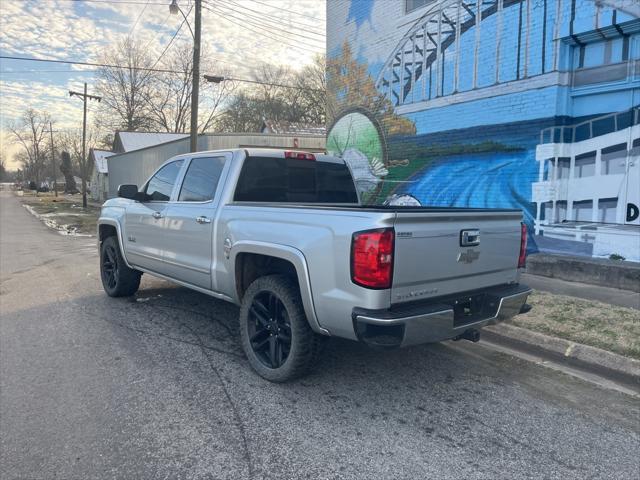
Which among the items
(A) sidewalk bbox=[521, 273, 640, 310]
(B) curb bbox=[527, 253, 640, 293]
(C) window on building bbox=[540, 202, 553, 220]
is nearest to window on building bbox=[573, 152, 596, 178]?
(C) window on building bbox=[540, 202, 553, 220]

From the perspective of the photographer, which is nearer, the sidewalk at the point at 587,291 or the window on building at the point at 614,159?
the sidewalk at the point at 587,291

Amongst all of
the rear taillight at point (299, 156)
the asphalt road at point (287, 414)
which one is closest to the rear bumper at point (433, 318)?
the asphalt road at point (287, 414)

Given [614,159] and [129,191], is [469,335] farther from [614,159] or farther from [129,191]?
[614,159]

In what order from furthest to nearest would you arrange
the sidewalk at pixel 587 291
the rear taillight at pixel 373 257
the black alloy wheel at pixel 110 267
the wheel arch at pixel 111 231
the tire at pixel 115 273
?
the black alloy wheel at pixel 110 267, the tire at pixel 115 273, the wheel arch at pixel 111 231, the sidewalk at pixel 587 291, the rear taillight at pixel 373 257

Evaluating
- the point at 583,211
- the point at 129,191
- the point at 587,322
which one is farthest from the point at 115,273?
the point at 583,211

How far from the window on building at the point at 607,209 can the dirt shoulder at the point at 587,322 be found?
2.12 meters

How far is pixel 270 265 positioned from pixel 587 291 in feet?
16.4

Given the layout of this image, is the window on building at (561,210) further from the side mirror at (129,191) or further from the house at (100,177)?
the house at (100,177)

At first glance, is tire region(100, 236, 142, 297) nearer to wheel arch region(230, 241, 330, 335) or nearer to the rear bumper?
wheel arch region(230, 241, 330, 335)

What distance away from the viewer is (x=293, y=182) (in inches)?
200

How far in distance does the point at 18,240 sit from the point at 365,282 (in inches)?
597

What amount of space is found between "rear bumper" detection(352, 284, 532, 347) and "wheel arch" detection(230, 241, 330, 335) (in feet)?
1.51

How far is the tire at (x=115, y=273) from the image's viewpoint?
665 cm

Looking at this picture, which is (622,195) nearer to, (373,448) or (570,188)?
(570,188)
